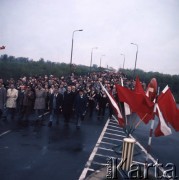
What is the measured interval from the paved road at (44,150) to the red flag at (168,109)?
2.85 metres

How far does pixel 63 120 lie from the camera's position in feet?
49.1

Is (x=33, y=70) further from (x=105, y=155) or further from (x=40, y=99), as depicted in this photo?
(x=105, y=155)

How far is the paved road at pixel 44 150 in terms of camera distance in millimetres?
7262

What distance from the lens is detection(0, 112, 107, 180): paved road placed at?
7.26 metres

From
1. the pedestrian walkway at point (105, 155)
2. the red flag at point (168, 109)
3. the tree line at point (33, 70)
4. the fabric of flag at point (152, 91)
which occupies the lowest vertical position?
the pedestrian walkway at point (105, 155)

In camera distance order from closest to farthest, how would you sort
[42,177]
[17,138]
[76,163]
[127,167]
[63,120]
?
[42,177] → [127,167] → [76,163] → [17,138] → [63,120]

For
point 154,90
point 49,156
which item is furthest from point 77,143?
point 154,90

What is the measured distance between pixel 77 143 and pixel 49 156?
1.99 meters

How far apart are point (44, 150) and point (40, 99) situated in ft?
16.6

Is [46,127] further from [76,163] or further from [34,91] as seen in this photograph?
[76,163]

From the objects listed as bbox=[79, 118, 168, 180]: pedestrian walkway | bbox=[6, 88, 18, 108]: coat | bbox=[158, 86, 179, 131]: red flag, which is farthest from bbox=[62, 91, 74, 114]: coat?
bbox=[158, 86, 179, 131]: red flag

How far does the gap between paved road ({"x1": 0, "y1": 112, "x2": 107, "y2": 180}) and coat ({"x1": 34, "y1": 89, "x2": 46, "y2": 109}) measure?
142 cm

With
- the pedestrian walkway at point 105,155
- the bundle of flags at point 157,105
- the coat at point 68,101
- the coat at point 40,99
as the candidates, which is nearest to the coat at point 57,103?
the coat at point 68,101

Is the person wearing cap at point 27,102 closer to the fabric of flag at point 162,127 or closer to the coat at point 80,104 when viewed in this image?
the coat at point 80,104
